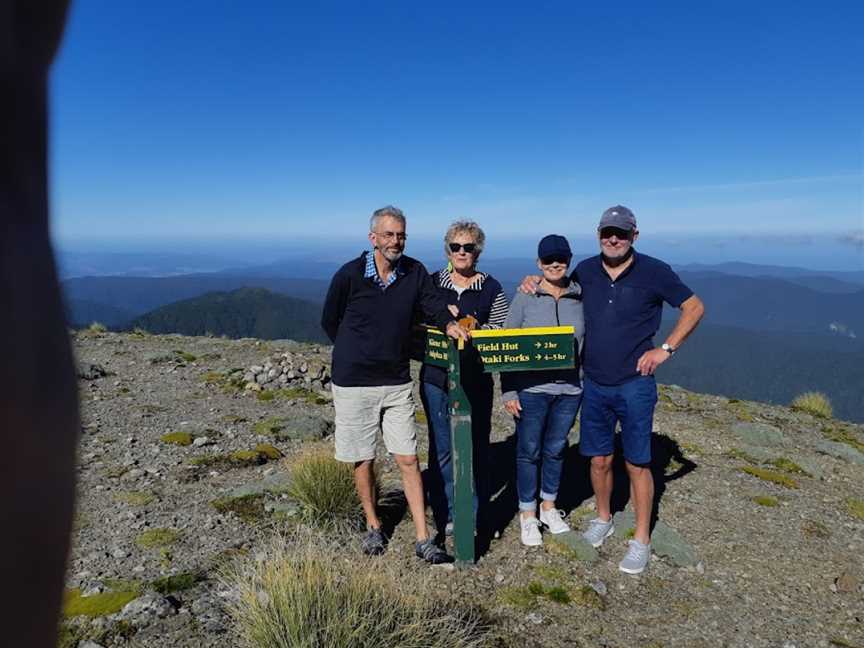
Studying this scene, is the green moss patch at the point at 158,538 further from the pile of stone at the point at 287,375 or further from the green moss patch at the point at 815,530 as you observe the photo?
the green moss patch at the point at 815,530

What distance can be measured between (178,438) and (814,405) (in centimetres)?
1343

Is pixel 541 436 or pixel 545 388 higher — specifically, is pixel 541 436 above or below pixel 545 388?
below

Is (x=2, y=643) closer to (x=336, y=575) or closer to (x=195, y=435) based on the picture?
(x=336, y=575)

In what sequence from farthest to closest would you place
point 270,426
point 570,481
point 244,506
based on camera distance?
point 270,426
point 570,481
point 244,506

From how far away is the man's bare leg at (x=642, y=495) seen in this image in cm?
521

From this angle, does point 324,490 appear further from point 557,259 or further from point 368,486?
point 557,259

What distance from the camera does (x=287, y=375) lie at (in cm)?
1191

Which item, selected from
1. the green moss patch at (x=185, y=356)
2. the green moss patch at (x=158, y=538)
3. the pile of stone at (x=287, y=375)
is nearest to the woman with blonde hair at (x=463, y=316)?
the green moss patch at (x=158, y=538)

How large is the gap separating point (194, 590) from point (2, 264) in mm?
4663

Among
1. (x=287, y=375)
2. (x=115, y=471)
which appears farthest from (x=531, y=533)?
(x=287, y=375)

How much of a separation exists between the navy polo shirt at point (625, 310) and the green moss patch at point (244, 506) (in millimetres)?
3601

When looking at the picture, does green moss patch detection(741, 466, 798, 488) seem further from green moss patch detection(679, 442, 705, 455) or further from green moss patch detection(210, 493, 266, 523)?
green moss patch detection(210, 493, 266, 523)

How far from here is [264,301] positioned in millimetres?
196500

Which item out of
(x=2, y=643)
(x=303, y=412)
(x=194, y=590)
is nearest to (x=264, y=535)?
(x=194, y=590)
